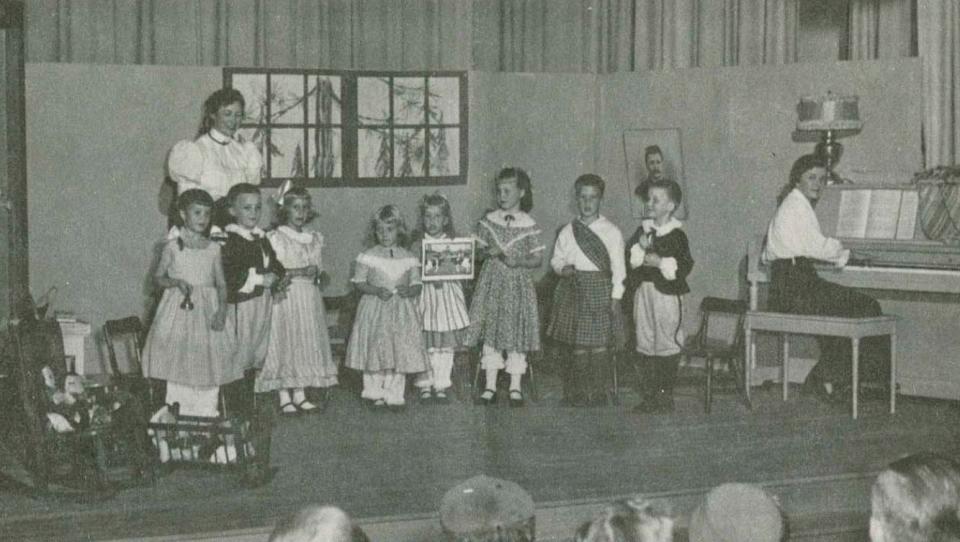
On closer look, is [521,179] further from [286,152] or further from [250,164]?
[286,152]

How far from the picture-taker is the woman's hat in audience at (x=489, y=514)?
274cm

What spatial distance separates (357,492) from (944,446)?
2.81 m

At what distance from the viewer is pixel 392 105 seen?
8.08 m

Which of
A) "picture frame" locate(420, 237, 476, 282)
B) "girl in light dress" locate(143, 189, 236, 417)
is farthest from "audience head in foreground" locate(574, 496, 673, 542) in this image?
"picture frame" locate(420, 237, 476, 282)

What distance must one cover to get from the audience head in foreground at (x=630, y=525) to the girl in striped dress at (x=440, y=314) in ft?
14.0

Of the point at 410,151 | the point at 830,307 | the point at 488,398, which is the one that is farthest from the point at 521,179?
the point at 830,307

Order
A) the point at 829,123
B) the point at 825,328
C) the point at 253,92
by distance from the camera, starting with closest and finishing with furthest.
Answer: the point at 825,328
the point at 829,123
the point at 253,92

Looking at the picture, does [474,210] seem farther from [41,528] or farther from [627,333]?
[41,528]

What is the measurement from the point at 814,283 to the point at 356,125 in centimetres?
288

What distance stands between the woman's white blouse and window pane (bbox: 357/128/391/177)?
51.7 inches

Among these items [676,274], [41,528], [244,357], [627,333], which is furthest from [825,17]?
[41,528]

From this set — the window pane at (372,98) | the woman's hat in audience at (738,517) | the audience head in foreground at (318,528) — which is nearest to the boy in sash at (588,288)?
the window pane at (372,98)

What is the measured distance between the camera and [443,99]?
8.14 m

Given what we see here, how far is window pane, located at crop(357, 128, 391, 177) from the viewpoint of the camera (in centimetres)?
805
